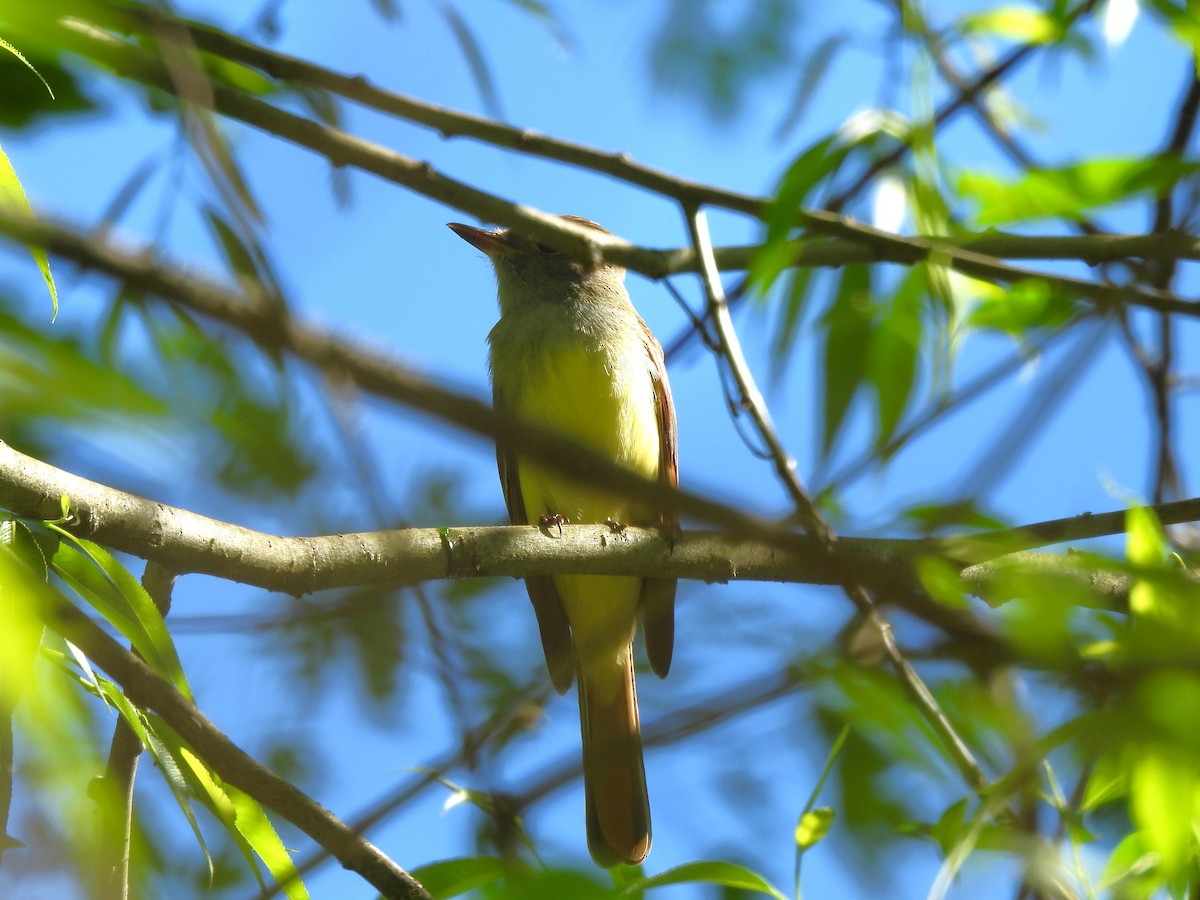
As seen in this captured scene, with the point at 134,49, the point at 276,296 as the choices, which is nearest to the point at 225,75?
the point at 134,49

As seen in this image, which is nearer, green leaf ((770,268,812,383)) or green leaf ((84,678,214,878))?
green leaf ((84,678,214,878))

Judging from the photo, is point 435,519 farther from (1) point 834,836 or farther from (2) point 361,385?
(2) point 361,385

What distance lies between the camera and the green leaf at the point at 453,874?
7.04ft

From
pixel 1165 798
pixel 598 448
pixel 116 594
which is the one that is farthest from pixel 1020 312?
pixel 116 594

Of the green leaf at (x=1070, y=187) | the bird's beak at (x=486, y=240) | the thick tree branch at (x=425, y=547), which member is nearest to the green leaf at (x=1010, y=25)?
the green leaf at (x=1070, y=187)

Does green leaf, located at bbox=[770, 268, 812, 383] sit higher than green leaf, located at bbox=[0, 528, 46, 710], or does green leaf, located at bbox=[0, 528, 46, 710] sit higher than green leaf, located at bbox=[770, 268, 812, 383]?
green leaf, located at bbox=[770, 268, 812, 383]

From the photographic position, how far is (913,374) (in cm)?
310

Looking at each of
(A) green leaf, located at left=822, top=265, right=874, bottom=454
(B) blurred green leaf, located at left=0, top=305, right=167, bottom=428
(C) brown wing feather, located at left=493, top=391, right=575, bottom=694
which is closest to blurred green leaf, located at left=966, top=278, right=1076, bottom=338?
(A) green leaf, located at left=822, top=265, right=874, bottom=454

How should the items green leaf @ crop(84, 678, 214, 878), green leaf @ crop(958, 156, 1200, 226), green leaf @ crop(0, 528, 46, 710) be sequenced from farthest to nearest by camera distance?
green leaf @ crop(958, 156, 1200, 226)
green leaf @ crop(84, 678, 214, 878)
green leaf @ crop(0, 528, 46, 710)

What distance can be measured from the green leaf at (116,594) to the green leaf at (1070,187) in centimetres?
180

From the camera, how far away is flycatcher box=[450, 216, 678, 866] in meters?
4.59

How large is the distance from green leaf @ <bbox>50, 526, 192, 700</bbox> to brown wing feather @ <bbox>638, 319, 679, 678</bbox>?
8.05ft

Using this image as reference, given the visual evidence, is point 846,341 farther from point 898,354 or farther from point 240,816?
point 240,816

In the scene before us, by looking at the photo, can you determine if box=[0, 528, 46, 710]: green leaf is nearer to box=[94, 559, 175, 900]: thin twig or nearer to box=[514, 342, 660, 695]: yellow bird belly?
box=[94, 559, 175, 900]: thin twig
